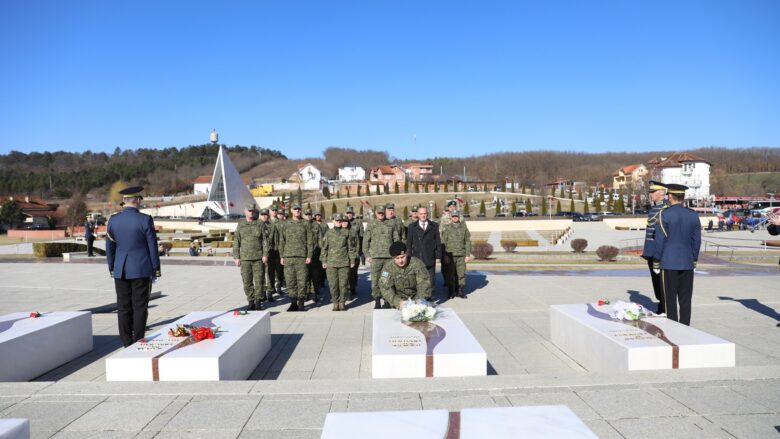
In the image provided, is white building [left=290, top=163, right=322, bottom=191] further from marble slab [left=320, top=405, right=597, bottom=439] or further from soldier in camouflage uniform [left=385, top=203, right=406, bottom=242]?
marble slab [left=320, top=405, right=597, bottom=439]

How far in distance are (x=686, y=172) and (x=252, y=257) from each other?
93.4 m

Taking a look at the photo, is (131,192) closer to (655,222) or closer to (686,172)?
(655,222)

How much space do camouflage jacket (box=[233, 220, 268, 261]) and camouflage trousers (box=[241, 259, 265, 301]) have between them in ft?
Result: 0.31

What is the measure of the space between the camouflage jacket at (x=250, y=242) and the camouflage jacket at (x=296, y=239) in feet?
1.26

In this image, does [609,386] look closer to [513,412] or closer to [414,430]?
[513,412]

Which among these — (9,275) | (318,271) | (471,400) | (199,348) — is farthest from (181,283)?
(471,400)

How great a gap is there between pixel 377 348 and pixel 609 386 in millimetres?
1849

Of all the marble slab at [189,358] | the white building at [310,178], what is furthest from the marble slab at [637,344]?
the white building at [310,178]

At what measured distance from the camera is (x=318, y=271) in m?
10.2

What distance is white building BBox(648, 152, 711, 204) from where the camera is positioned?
278 feet

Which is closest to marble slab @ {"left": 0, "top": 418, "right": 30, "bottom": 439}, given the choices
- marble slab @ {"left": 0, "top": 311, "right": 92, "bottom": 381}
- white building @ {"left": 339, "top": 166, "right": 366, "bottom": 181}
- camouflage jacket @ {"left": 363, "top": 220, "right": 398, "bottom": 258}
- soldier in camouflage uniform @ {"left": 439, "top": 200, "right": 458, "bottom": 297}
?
marble slab @ {"left": 0, "top": 311, "right": 92, "bottom": 381}

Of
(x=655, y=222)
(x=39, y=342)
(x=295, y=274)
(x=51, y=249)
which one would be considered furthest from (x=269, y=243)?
(x=51, y=249)

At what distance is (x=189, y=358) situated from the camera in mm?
4203

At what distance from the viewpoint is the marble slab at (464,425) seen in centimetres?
234
